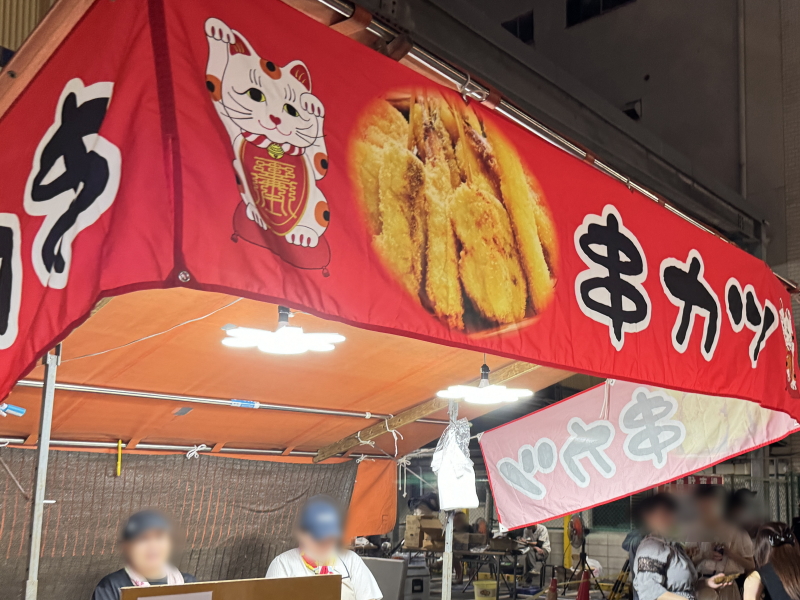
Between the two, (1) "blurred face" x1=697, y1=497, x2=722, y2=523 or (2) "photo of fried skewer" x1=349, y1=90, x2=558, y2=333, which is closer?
(2) "photo of fried skewer" x1=349, y1=90, x2=558, y2=333

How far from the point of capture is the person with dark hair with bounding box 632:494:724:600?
18.8ft

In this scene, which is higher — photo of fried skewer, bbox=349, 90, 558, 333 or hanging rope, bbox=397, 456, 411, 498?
photo of fried skewer, bbox=349, 90, 558, 333

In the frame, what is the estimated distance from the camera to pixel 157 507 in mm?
6387

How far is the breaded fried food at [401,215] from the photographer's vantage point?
3051 millimetres

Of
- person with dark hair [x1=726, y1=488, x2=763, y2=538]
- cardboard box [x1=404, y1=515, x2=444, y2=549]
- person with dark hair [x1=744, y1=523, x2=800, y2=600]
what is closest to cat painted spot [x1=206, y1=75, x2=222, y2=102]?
person with dark hair [x1=744, y1=523, x2=800, y2=600]

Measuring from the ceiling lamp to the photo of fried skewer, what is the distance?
2419mm

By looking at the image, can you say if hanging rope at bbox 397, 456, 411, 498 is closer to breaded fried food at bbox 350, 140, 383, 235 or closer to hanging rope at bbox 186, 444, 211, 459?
hanging rope at bbox 186, 444, 211, 459

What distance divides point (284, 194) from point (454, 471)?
4.84m

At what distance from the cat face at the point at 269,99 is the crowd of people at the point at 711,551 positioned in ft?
13.6

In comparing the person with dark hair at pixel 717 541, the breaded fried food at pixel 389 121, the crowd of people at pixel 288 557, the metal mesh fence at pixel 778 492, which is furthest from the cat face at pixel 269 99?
the metal mesh fence at pixel 778 492

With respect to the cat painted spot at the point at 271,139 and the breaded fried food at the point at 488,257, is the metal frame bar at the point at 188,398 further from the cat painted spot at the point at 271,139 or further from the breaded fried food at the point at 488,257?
the breaded fried food at the point at 488,257

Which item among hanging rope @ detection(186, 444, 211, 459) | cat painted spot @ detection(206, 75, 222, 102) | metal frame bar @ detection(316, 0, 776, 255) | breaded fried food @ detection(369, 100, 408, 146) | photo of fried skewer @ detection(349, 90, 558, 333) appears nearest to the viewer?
cat painted spot @ detection(206, 75, 222, 102)

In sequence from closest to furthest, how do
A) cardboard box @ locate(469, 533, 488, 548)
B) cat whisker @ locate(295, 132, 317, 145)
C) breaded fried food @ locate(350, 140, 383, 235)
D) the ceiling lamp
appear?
cat whisker @ locate(295, 132, 317, 145) → breaded fried food @ locate(350, 140, 383, 235) → the ceiling lamp → cardboard box @ locate(469, 533, 488, 548)

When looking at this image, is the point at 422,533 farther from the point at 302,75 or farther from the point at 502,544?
the point at 302,75
